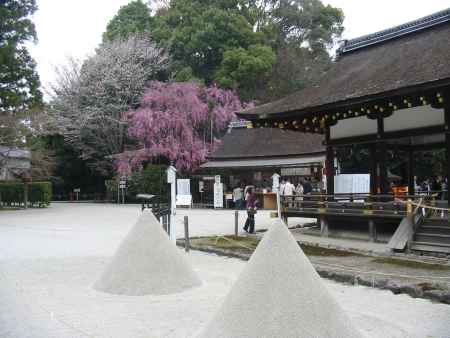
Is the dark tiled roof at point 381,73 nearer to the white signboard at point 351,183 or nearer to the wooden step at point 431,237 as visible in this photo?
the white signboard at point 351,183

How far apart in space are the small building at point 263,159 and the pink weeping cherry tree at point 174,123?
5.22ft

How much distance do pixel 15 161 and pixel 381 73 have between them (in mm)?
20990

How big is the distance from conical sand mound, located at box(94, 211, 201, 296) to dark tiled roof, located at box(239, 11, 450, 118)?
6153 mm

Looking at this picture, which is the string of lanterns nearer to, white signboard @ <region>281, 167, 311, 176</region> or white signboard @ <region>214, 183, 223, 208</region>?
white signboard @ <region>281, 167, 311, 176</region>

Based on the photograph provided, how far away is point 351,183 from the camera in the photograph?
13.6 meters

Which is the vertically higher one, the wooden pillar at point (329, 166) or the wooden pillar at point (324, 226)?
the wooden pillar at point (329, 166)

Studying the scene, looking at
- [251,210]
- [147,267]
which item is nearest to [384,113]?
[251,210]

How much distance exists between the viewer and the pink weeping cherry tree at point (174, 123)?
30.4m

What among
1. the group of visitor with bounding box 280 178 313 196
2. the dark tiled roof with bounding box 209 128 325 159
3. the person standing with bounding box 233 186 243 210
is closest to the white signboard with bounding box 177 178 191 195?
the person standing with bounding box 233 186 243 210

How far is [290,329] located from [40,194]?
28.1 meters

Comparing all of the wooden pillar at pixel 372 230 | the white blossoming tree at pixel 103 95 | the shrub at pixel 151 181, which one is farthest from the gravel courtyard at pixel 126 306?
the white blossoming tree at pixel 103 95

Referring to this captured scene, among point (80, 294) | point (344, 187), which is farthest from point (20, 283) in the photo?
point (344, 187)

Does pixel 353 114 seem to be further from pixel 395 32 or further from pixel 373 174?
pixel 395 32

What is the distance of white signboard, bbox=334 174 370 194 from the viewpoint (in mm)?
13570
